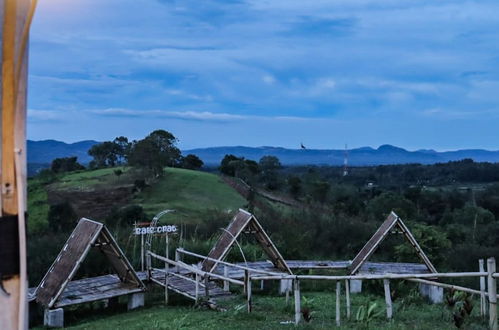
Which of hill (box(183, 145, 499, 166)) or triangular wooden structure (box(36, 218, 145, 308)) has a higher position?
hill (box(183, 145, 499, 166))

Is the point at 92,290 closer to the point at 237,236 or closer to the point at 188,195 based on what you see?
the point at 237,236

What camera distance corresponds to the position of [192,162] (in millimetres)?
38094

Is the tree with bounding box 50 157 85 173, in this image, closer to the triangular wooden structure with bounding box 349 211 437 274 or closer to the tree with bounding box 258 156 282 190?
the tree with bounding box 258 156 282 190

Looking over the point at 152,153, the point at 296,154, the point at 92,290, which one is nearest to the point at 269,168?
the point at 152,153

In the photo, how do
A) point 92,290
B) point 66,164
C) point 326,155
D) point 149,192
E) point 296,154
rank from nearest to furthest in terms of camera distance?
point 92,290 → point 149,192 → point 66,164 → point 326,155 → point 296,154

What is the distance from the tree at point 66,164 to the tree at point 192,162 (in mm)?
6716

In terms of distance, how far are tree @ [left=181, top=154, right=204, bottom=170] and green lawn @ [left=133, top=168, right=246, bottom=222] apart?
5711mm

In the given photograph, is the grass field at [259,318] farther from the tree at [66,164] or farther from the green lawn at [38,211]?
the tree at [66,164]

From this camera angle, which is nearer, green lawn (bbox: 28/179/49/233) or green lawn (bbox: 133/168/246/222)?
green lawn (bbox: 28/179/49/233)

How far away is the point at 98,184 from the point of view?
92.9 ft

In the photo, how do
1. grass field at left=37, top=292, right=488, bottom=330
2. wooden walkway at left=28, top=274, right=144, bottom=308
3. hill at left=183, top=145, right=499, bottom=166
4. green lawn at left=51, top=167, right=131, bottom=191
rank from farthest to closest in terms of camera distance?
1. hill at left=183, top=145, right=499, bottom=166
2. green lawn at left=51, top=167, right=131, bottom=191
3. wooden walkway at left=28, top=274, right=144, bottom=308
4. grass field at left=37, top=292, right=488, bottom=330

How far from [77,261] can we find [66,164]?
28.3 metres

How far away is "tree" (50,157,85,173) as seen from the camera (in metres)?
34.4

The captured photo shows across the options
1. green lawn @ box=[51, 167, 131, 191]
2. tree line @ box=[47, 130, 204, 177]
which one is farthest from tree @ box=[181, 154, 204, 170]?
green lawn @ box=[51, 167, 131, 191]
